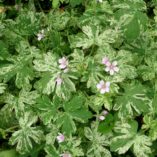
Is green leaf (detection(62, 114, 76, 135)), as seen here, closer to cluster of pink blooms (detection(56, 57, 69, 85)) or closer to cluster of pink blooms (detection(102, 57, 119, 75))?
cluster of pink blooms (detection(56, 57, 69, 85))

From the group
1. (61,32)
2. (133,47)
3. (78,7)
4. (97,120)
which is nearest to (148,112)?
(97,120)

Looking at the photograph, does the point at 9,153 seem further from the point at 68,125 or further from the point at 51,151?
the point at 68,125

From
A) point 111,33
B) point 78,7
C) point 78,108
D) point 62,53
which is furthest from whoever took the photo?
point 78,7

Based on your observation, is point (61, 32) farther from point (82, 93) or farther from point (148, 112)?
point (148, 112)

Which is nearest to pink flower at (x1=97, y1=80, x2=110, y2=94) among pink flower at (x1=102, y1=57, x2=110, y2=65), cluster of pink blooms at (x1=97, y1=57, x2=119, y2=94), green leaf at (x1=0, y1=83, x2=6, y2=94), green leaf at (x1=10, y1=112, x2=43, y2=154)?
cluster of pink blooms at (x1=97, y1=57, x2=119, y2=94)

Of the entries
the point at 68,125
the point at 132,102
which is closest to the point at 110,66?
the point at 132,102

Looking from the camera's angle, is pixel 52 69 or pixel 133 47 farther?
pixel 133 47

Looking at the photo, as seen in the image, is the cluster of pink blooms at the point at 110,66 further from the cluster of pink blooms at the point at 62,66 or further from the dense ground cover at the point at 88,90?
the cluster of pink blooms at the point at 62,66

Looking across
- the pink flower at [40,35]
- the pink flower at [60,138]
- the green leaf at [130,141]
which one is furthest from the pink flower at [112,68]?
the pink flower at [40,35]
